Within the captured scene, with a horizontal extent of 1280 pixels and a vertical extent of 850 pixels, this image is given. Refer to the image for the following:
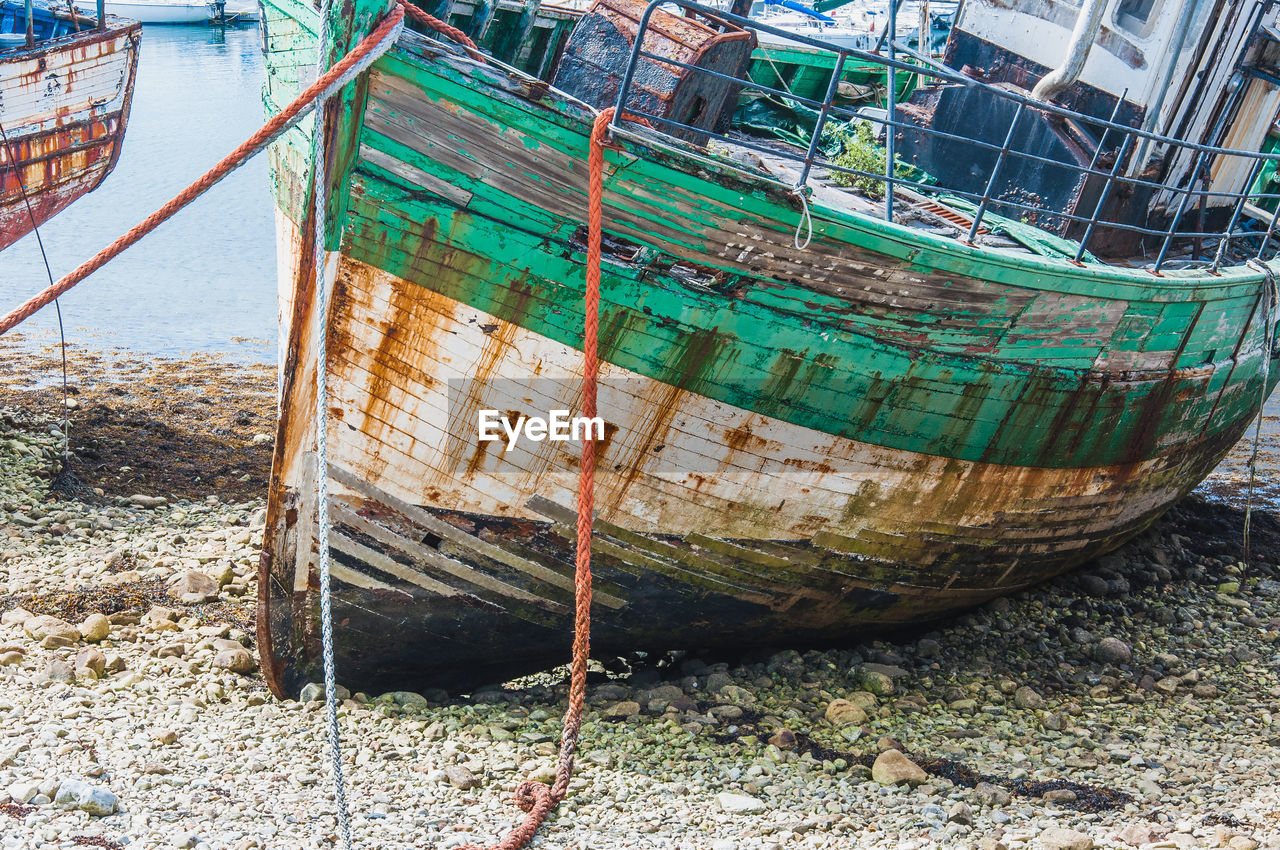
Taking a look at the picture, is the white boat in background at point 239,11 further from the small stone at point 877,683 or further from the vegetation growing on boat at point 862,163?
the small stone at point 877,683

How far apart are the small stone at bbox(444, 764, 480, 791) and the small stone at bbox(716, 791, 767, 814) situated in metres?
1.06

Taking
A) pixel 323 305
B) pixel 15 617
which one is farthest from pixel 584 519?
pixel 15 617

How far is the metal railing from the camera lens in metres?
4.23

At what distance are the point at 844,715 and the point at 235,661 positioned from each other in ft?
10.1

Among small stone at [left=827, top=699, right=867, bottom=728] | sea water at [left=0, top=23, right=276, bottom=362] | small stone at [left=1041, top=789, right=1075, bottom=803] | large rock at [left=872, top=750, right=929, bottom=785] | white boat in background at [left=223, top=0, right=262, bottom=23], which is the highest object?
small stone at [left=1041, top=789, right=1075, bottom=803]

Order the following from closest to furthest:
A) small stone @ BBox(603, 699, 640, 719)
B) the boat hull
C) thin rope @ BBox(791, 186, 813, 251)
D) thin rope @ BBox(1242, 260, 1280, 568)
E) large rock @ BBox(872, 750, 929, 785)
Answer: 1. thin rope @ BBox(791, 186, 813, 251)
2. large rock @ BBox(872, 750, 929, 785)
3. small stone @ BBox(603, 699, 640, 719)
4. thin rope @ BBox(1242, 260, 1280, 568)
5. the boat hull

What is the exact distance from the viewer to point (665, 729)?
16.5ft

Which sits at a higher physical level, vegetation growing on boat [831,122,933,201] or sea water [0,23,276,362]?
vegetation growing on boat [831,122,933,201]

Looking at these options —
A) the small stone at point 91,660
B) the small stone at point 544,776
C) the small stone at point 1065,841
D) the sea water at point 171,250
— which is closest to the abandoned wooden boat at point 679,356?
the small stone at point 544,776

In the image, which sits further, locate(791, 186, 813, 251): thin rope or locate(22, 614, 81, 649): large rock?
locate(22, 614, 81, 649): large rock

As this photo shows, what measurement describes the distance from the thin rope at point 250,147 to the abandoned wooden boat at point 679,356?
6.2 inches

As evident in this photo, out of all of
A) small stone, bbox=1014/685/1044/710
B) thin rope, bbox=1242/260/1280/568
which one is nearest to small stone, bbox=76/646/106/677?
small stone, bbox=1014/685/1044/710

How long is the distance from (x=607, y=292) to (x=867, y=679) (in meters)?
2.69

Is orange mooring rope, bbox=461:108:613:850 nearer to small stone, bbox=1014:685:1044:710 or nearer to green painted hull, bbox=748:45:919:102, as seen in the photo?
small stone, bbox=1014:685:1044:710
